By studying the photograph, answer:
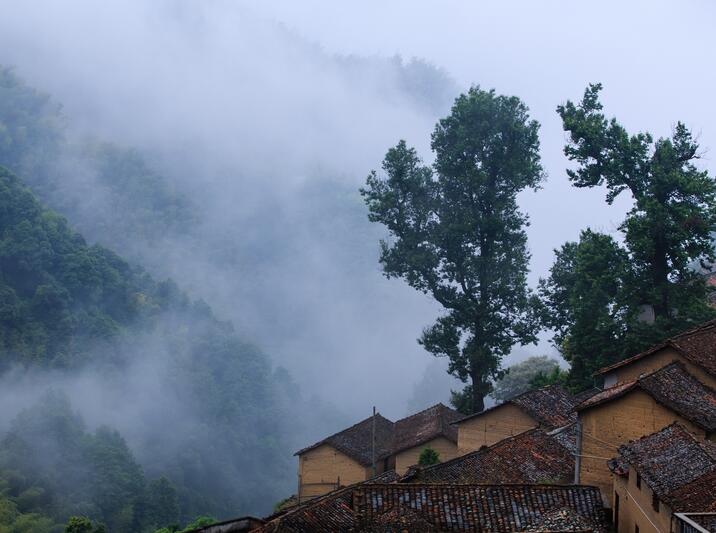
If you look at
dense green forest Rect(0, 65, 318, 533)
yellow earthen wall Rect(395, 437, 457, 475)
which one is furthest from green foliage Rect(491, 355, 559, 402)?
dense green forest Rect(0, 65, 318, 533)

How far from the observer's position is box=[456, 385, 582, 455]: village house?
101ft

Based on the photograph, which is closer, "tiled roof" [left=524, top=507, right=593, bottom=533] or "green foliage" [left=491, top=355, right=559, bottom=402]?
"tiled roof" [left=524, top=507, right=593, bottom=533]

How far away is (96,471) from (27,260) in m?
22.0

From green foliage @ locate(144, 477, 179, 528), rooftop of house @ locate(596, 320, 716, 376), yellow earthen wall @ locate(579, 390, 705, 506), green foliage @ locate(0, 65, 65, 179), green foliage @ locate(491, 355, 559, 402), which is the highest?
green foliage @ locate(0, 65, 65, 179)

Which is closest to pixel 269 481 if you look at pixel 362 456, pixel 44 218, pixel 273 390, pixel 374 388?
pixel 273 390

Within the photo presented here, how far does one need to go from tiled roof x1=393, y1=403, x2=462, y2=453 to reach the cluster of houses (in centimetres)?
709

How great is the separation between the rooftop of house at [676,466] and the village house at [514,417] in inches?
440

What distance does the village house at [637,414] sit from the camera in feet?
67.8

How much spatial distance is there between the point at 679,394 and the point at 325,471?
59.4ft

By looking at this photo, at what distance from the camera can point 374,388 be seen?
4459 inches

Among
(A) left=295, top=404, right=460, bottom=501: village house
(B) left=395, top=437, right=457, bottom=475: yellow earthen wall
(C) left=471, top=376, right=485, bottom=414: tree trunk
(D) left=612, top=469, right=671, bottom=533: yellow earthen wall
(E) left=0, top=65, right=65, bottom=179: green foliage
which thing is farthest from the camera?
(E) left=0, top=65, right=65, bottom=179: green foliage

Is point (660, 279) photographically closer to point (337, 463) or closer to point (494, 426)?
point (494, 426)

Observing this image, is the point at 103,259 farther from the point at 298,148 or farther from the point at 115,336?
the point at 298,148

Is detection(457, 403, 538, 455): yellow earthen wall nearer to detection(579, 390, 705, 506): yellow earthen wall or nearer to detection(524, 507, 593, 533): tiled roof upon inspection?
detection(579, 390, 705, 506): yellow earthen wall
